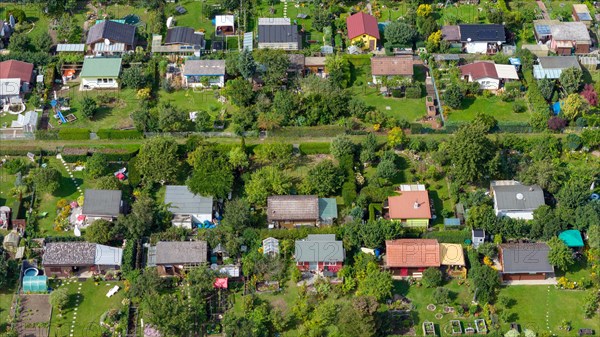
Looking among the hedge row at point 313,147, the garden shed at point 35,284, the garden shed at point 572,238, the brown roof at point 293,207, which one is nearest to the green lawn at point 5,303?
the garden shed at point 35,284

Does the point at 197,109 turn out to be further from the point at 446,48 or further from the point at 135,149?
the point at 446,48

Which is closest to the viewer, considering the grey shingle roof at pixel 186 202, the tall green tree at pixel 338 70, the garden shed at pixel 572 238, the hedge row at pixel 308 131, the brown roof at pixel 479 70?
the garden shed at pixel 572 238

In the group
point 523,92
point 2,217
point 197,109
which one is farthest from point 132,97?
point 523,92

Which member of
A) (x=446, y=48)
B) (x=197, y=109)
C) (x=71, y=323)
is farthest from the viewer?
(x=446, y=48)

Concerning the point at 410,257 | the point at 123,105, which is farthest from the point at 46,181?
the point at 410,257

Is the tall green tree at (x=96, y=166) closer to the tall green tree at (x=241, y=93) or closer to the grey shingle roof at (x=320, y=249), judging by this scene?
the tall green tree at (x=241, y=93)

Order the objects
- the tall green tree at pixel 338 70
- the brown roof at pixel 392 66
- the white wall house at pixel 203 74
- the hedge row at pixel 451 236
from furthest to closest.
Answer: the white wall house at pixel 203 74 < the brown roof at pixel 392 66 < the tall green tree at pixel 338 70 < the hedge row at pixel 451 236

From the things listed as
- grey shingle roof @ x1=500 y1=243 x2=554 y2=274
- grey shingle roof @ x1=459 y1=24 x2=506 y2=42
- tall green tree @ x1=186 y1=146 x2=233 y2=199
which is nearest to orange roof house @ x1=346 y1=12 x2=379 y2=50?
grey shingle roof @ x1=459 y1=24 x2=506 y2=42
